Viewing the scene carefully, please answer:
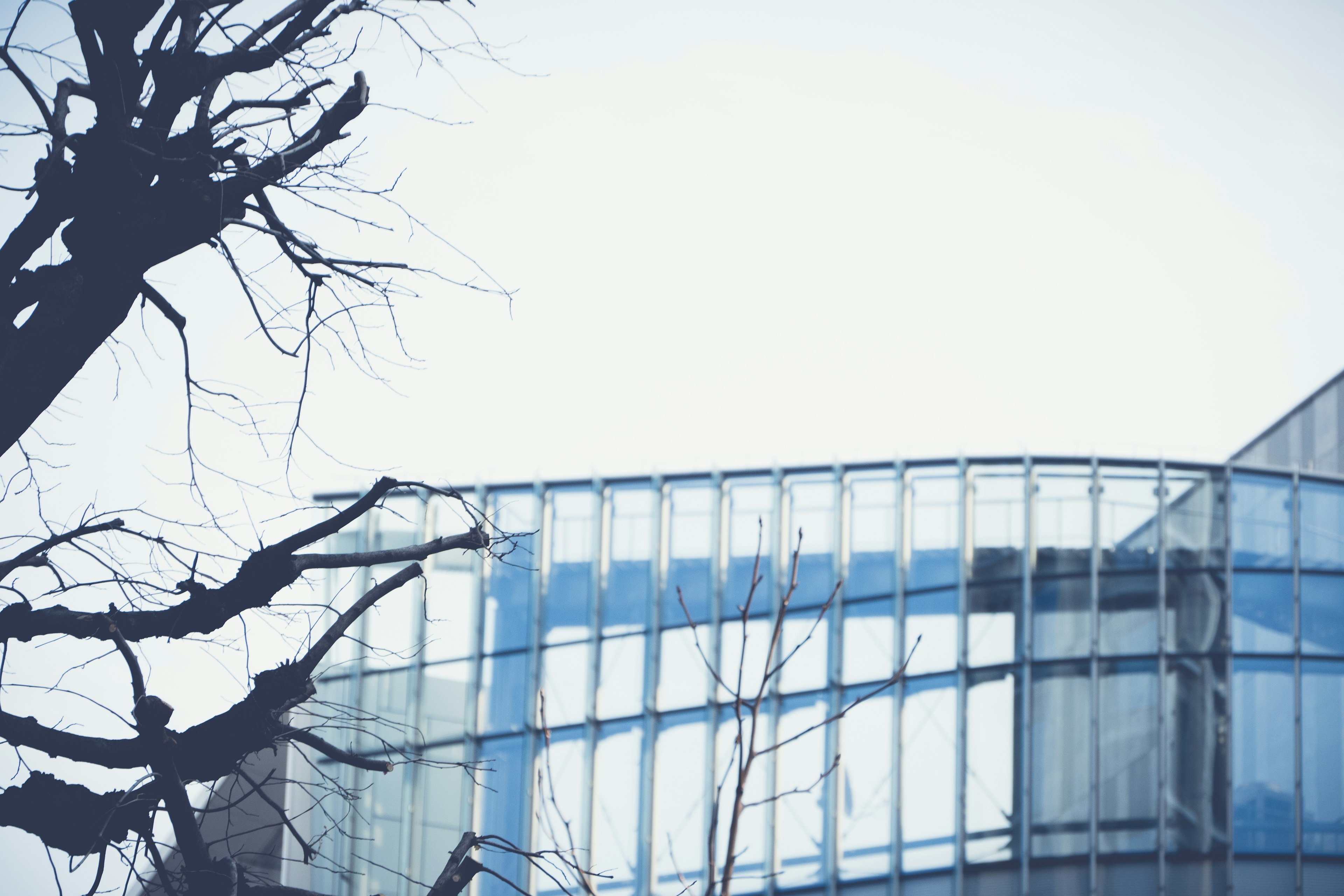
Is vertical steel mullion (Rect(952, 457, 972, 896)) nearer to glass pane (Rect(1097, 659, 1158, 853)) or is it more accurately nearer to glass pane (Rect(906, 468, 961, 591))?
glass pane (Rect(906, 468, 961, 591))

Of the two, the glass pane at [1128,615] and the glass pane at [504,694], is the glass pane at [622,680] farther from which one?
the glass pane at [1128,615]

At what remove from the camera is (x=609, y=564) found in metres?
15.7

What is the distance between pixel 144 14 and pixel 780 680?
Answer: 1228 centimetres

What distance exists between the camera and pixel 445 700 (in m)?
16.0

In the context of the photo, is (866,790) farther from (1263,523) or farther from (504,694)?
(1263,523)

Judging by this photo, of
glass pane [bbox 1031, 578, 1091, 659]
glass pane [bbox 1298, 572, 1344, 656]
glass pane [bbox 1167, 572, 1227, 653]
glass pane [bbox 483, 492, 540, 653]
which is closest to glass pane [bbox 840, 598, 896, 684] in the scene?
glass pane [bbox 1031, 578, 1091, 659]

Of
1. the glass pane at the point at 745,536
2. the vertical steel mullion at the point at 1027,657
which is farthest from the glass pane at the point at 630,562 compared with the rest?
the vertical steel mullion at the point at 1027,657

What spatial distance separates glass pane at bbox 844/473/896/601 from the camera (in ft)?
49.5

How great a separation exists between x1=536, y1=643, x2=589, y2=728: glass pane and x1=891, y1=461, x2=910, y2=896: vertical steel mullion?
4089 mm

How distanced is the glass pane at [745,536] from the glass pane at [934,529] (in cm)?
184

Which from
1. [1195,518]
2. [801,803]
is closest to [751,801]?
[801,803]

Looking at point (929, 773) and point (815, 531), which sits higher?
point (815, 531)

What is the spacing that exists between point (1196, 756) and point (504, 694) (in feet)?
29.7

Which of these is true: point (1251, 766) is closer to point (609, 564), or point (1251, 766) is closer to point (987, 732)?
point (987, 732)
